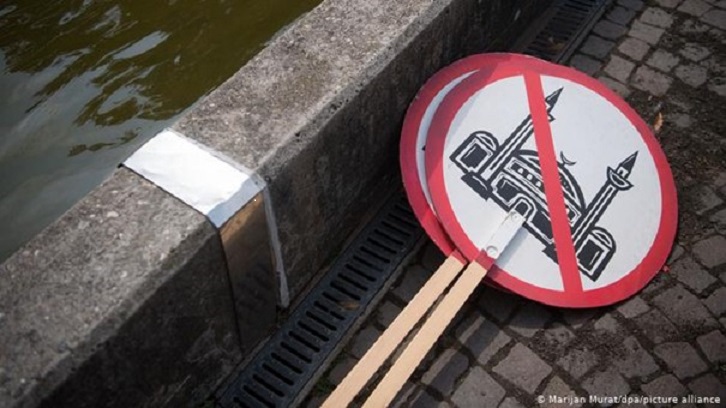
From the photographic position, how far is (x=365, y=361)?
8.55 ft

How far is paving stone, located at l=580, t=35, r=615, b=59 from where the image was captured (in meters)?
4.21

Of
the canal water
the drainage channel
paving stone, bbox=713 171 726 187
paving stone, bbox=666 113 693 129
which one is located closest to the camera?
the drainage channel

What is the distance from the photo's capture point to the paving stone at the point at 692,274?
10.4 feet

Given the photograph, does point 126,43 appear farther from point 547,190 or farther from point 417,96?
point 547,190

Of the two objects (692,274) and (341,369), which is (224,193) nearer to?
(341,369)

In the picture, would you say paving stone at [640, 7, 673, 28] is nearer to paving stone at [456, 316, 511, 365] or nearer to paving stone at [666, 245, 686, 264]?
paving stone at [666, 245, 686, 264]

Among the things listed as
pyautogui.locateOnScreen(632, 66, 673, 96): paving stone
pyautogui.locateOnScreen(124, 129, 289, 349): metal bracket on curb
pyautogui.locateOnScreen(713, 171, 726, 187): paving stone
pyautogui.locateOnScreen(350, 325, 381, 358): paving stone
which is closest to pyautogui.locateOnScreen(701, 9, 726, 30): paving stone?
pyautogui.locateOnScreen(632, 66, 673, 96): paving stone

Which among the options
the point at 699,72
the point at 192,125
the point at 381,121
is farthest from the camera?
the point at 699,72

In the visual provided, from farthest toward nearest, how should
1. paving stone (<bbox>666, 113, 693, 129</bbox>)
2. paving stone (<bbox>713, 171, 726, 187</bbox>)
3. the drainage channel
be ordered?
paving stone (<bbox>666, 113, 693, 129</bbox>) < paving stone (<bbox>713, 171, 726, 187</bbox>) < the drainage channel

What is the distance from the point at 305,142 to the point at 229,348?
0.97 m

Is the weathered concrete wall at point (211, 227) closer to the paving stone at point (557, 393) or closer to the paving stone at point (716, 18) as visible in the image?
the paving stone at point (557, 393)

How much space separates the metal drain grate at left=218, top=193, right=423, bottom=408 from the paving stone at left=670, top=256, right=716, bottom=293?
138 centimetres

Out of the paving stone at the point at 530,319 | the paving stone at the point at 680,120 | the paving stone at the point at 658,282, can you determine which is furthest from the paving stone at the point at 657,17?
the paving stone at the point at 530,319

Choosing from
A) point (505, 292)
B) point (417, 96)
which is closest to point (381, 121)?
point (417, 96)
